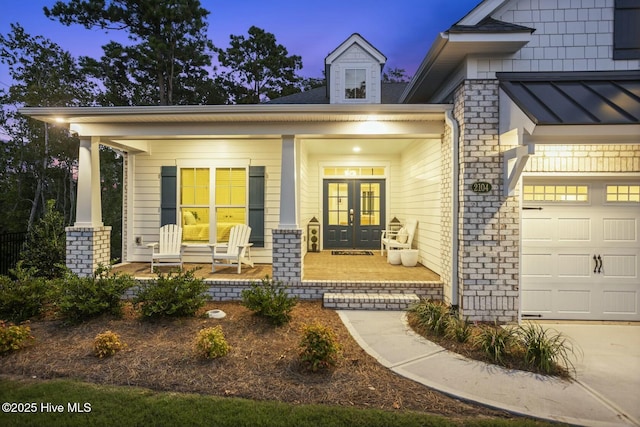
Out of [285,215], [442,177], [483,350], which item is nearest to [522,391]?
[483,350]

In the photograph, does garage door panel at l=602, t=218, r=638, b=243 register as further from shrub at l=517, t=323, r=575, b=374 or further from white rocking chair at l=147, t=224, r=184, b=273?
white rocking chair at l=147, t=224, r=184, b=273

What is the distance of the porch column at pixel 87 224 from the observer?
5.59 m

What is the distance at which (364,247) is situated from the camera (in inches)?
363

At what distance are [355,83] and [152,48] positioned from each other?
11.1 m

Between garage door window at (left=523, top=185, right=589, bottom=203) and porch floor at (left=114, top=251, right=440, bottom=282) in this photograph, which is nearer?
garage door window at (left=523, top=185, right=589, bottom=203)

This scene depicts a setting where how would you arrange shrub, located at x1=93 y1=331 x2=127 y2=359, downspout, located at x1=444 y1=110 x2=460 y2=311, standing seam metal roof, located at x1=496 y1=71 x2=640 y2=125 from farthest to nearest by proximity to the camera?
downspout, located at x1=444 y1=110 x2=460 y2=311
standing seam metal roof, located at x1=496 y1=71 x2=640 y2=125
shrub, located at x1=93 y1=331 x2=127 y2=359

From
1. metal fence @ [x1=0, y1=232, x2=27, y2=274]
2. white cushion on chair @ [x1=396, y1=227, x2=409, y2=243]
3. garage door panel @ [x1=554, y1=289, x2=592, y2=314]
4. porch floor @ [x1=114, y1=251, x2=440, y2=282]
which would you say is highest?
white cushion on chair @ [x1=396, y1=227, x2=409, y2=243]

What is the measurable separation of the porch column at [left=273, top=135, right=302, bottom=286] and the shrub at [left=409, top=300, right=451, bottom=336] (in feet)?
6.32

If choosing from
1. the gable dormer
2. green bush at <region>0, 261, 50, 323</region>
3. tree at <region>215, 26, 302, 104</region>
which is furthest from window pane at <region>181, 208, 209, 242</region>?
tree at <region>215, 26, 302, 104</region>

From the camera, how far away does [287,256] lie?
5.46 meters

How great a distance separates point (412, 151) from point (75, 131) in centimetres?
659

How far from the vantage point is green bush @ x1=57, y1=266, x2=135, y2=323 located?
4406 mm

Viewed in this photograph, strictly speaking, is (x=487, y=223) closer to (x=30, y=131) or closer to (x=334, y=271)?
(x=334, y=271)

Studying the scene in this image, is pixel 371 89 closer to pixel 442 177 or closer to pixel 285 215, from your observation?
pixel 442 177
